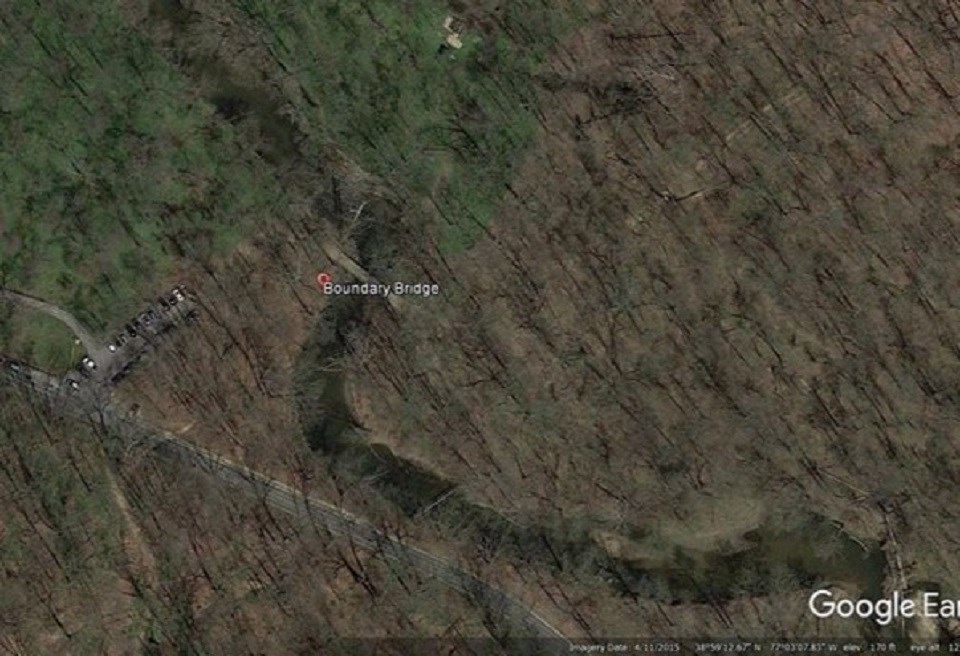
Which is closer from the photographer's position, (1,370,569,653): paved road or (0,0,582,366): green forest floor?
(1,370,569,653): paved road

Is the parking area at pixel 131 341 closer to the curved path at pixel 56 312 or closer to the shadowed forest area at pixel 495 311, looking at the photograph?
the curved path at pixel 56 312

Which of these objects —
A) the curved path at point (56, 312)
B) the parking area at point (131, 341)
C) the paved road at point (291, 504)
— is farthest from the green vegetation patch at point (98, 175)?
the paved road at point (291, 504)

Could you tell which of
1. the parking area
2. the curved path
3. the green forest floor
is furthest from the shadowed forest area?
the parking area

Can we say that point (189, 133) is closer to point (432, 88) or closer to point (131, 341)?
point (131, 341)

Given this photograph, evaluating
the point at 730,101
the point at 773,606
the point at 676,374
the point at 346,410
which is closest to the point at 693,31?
the point at 730,101

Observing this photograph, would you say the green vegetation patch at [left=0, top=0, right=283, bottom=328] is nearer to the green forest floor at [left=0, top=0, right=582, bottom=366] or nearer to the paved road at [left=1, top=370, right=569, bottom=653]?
the green forest floor at [left=0, top=0, right=582, bottom=366]

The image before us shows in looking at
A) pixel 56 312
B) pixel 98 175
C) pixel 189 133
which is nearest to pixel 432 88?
pixel 189 133
